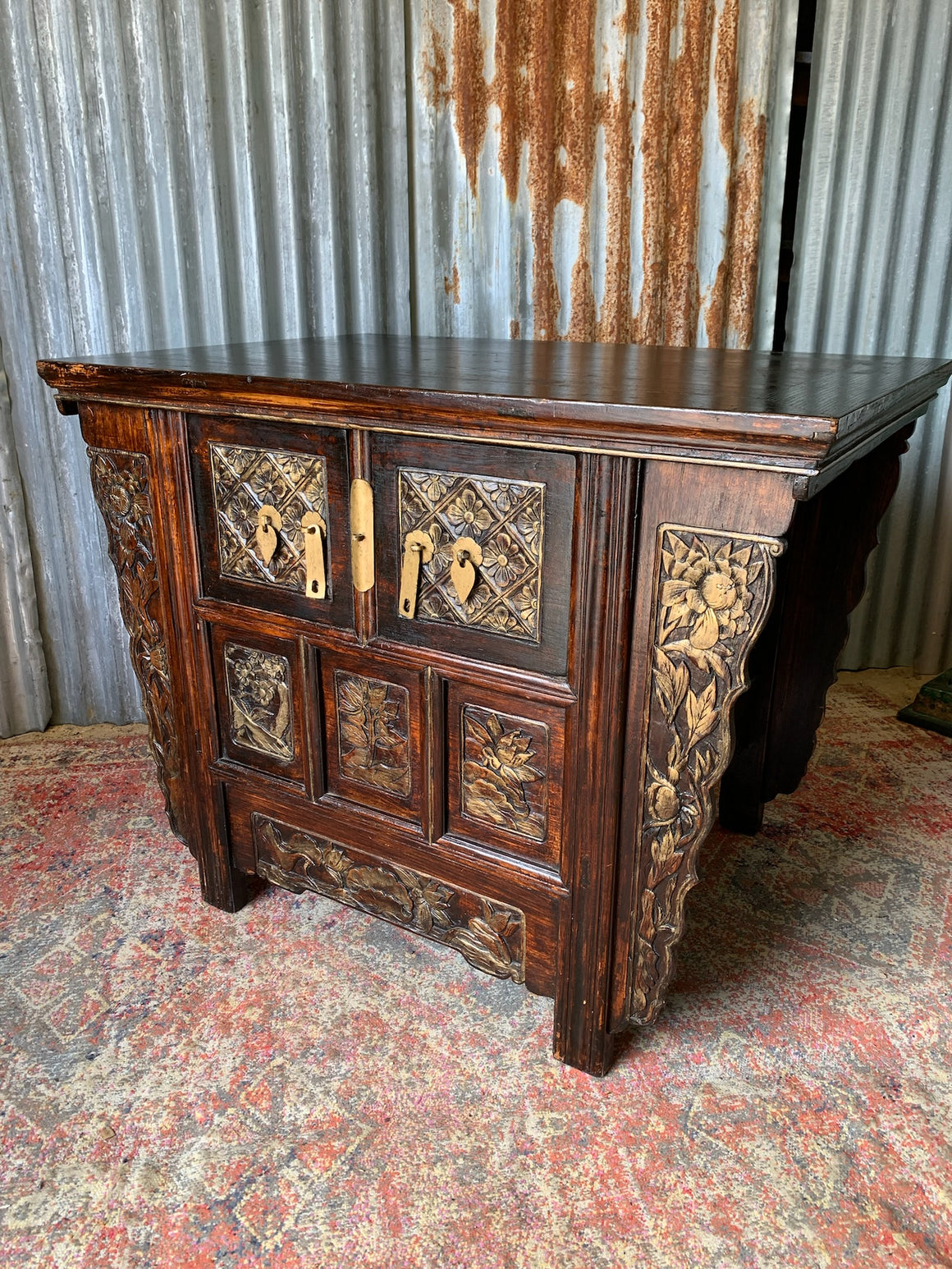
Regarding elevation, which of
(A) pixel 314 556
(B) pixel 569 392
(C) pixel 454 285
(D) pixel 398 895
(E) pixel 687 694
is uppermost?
(C) pixel 454 285

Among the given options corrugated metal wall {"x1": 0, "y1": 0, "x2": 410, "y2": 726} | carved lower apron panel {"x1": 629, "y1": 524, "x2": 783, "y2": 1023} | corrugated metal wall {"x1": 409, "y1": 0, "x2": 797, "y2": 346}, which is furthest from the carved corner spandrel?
corrugated metal wall {"x1": 409, "y1": 0, "x2": 797, "y2": 346}

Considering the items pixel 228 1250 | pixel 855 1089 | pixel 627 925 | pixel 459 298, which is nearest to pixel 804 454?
pixel 627 925

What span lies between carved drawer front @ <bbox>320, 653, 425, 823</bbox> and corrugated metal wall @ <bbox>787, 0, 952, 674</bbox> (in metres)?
1.87

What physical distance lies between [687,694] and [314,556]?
2.18 ft

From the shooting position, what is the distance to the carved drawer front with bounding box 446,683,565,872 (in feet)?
4.83

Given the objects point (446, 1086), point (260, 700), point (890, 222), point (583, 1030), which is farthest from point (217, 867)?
point (890, 222)

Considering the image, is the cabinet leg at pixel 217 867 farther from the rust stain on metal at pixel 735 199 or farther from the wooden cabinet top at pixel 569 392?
the rust stain on metal at pixel 735 199

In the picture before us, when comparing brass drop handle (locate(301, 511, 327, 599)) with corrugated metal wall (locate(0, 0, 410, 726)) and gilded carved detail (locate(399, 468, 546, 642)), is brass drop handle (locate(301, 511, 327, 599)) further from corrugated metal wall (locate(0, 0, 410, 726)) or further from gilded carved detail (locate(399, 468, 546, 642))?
corrugated metal wall (locate(0, 0, 410, 726))

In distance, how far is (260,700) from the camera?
179 cm

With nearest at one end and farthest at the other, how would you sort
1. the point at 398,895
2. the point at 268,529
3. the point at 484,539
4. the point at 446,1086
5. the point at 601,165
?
the point at 484,539 → the point at 446,1086 → the point at 268,529 → the point at 398,895 → the point at 601,165

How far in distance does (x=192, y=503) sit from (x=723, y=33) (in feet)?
5.91

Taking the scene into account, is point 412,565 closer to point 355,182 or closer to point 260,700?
point 260,700

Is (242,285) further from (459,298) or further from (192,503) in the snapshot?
(192,503)

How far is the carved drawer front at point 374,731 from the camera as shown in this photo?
5.27ft
